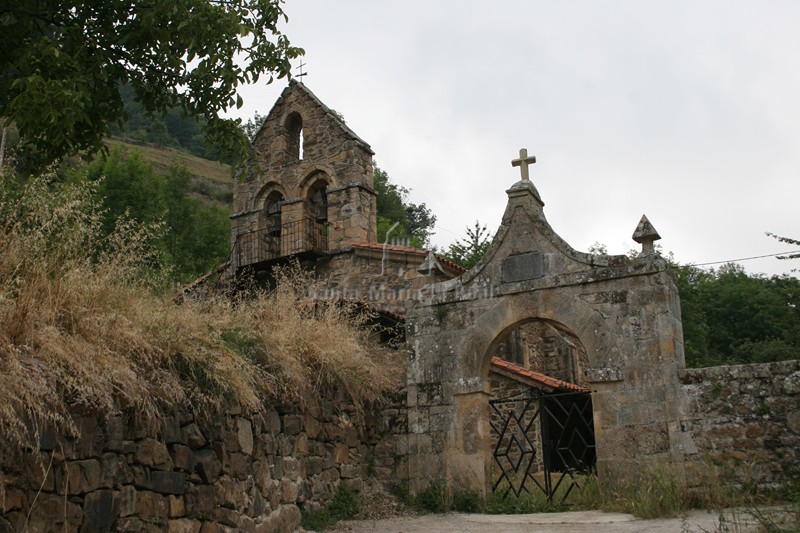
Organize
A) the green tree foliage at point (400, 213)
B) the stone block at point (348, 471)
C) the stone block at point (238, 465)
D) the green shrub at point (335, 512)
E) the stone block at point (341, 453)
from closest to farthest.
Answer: the stone block at point (238, 465), the green shrub at point (335, 512), the stone block at point (341, 453), the stone block at point (348, 471), the green tree foliage at point (400, 213)

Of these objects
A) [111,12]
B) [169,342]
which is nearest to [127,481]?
[169,342]

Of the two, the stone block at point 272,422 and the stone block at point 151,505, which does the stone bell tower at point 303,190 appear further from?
the stone block at point 151,505

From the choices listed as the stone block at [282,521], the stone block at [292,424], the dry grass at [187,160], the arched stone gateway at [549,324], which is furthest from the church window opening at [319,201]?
the dry grass at [187,160]

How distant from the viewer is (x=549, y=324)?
11094mm

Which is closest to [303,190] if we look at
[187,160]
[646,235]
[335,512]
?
[646,235]

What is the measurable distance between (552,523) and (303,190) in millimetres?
11390

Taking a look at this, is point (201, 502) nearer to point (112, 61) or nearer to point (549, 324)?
point (112, 61)

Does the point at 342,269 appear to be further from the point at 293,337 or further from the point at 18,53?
the point at 18,53

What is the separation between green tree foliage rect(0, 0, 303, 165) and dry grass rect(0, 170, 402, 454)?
29.5 inches

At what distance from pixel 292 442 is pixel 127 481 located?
3.06 meters

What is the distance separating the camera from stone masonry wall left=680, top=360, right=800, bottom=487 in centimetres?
920

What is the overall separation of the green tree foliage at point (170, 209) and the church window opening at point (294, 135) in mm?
7329

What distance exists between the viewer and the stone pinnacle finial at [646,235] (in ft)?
34.0

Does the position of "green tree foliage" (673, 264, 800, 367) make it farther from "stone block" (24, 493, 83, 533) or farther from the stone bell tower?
"stone block" (24, 493, 83, 533)
